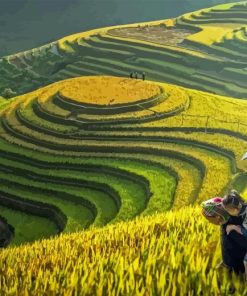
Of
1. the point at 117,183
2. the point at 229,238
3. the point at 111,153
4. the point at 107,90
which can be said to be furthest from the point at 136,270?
the point at 107,90

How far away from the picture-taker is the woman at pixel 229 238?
18.5ft

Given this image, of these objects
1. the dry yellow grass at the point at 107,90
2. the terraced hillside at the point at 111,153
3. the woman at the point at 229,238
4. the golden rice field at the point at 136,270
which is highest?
the woman at the point at 229,238

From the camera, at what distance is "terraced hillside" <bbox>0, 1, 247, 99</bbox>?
168 ft

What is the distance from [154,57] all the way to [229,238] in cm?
5111

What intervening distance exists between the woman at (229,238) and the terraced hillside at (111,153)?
51.7 ft

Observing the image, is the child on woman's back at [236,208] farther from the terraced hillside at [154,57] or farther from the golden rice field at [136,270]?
the terraced hillside at [154,57]

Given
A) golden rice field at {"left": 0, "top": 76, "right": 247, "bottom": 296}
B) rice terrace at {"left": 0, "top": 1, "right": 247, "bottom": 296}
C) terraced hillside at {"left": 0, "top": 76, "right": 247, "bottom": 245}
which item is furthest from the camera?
terraced hillside at {"left": 0, "top": 76, "right": 247, "bottom": 245}

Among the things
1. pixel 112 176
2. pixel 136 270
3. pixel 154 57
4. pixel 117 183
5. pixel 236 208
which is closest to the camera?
pixel 236 208

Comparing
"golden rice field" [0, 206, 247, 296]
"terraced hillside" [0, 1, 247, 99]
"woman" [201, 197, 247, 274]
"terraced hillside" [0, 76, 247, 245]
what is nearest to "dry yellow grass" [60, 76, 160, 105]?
"terraced hillside" [0, 76, 247, 245]

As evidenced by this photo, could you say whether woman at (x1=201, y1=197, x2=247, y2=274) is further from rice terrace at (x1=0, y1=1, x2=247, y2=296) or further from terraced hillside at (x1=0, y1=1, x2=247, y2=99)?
terraced hillside at (x1=0, y1=1, x2=247, y2=99)

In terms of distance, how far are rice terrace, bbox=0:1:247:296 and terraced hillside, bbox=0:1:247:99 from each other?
2.81 meters

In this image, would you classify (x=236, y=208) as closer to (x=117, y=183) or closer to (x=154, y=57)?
(x=117, y=183)

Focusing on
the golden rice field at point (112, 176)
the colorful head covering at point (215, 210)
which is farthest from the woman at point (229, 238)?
the golden rice field at point (112, 176)

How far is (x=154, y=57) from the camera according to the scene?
2188 inches
